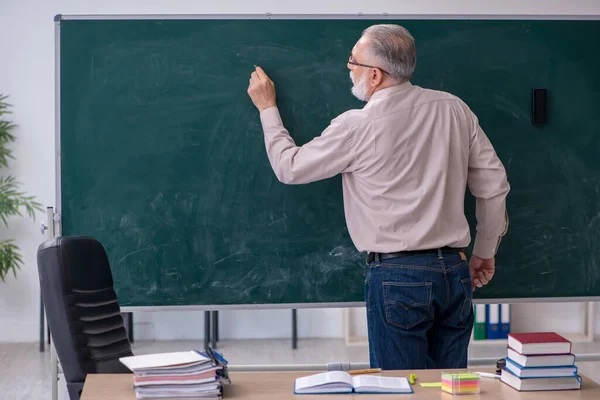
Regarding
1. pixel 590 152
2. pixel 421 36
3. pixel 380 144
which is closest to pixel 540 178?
pixel 590 152

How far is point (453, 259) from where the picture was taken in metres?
2.50

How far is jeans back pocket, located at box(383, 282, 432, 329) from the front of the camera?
243cm

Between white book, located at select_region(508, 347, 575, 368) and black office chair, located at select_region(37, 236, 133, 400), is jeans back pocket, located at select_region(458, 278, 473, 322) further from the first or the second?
black office chair, located at select_region(37, 236, 133, 400)

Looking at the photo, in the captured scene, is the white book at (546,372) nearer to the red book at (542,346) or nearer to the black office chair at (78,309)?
the red book at (542,346)

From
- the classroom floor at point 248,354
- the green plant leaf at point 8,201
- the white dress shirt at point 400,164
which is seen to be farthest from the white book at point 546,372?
the green plant leaf at point 8,201

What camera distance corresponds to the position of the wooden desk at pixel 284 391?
180 centimetres

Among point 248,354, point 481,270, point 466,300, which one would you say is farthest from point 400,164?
point 248,354

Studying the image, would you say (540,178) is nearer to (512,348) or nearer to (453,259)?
(453,259)

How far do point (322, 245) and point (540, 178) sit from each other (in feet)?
3.27

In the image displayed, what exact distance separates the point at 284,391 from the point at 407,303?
72 centimetres

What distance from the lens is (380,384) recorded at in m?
1.86

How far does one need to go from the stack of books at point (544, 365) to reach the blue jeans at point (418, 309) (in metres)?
0.60

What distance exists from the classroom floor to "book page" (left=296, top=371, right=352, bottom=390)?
3.10 metres

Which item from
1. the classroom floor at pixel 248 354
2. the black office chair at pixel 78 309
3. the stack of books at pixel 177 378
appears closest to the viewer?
the stack of books at pixel 177 378
